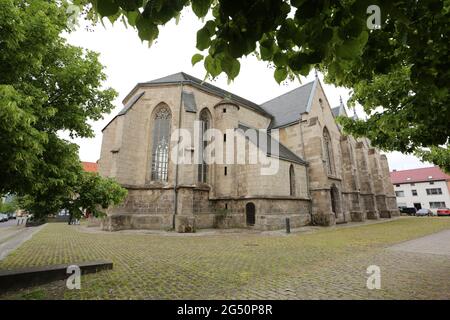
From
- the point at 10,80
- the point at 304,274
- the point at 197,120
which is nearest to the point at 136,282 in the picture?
the point at 304,274

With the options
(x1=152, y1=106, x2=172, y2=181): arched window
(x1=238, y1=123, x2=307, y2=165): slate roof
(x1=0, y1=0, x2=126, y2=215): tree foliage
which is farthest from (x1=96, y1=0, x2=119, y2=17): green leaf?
(x1=152, y1=106, x2=172, y2=181): arched window

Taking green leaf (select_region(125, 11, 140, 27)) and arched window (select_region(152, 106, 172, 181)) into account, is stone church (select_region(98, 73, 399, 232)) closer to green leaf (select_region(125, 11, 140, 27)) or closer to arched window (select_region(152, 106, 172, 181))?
arched window (select_region(152, 106, 172, 181))

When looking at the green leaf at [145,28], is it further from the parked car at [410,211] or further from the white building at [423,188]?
the white building at [423,188]

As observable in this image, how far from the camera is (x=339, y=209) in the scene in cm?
2309

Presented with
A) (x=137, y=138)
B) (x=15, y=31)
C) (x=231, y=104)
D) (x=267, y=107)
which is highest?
(x=267, y=107)

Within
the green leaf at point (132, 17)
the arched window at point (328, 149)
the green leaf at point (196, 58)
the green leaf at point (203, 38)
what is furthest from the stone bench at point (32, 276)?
the arched window at point (328, 149)

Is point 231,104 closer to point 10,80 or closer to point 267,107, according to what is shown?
point 267,107

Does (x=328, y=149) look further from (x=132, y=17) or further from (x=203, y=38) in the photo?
(x=132, y=17)

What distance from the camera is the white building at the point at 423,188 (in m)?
43.2

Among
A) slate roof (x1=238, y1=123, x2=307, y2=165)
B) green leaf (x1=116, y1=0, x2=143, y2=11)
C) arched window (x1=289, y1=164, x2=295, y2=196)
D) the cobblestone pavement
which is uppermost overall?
slate roof (x1=238, y1=123, x2=307, y2=165)

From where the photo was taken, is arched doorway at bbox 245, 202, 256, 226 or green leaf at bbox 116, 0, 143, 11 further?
arched doorway at bbox 245, 202, 256, 226

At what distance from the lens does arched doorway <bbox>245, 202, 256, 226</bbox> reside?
722 inches

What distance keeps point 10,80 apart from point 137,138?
15.7 metres

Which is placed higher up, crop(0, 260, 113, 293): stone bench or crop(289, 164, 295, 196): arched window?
crop(289, 164, 295, 196): arched window
